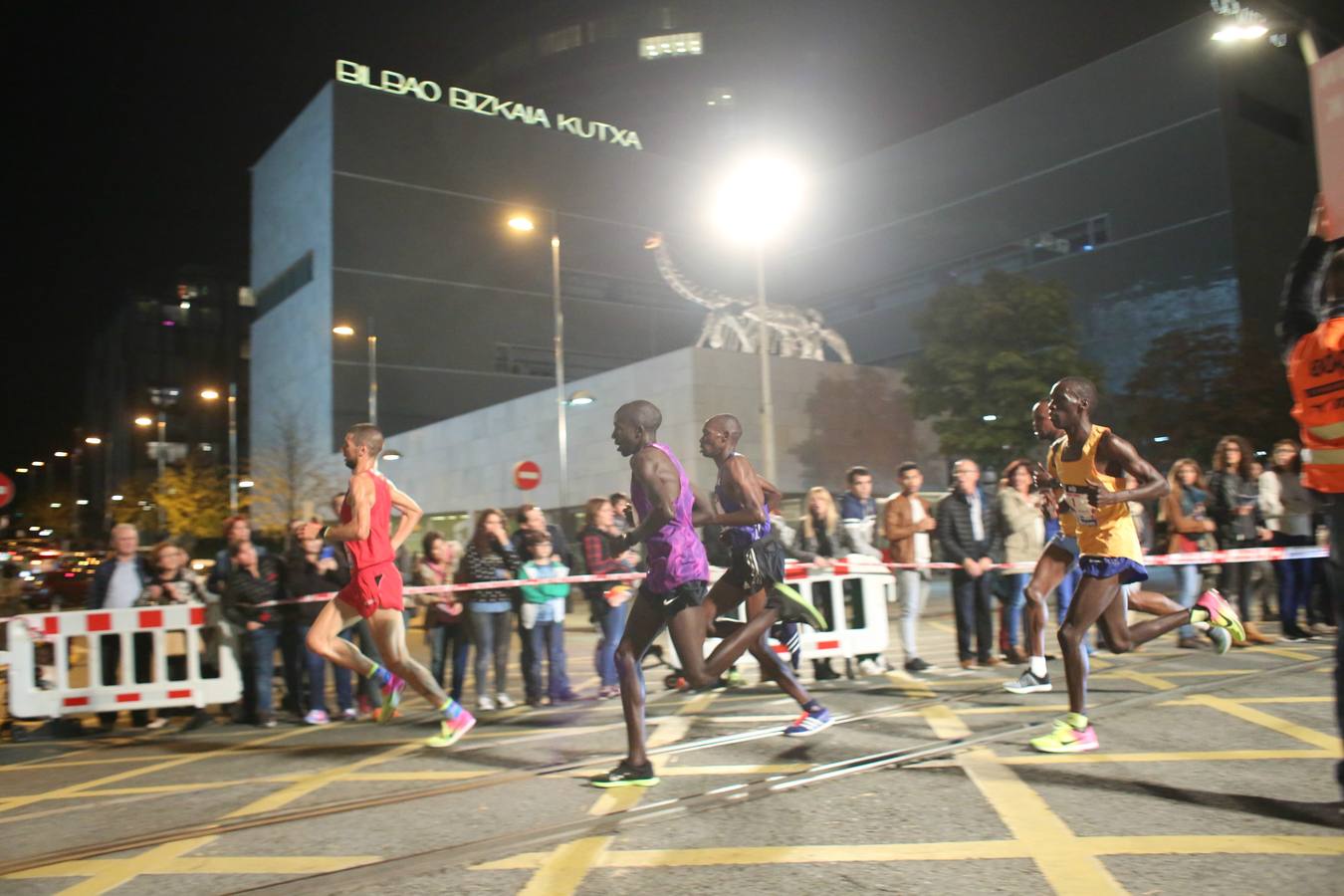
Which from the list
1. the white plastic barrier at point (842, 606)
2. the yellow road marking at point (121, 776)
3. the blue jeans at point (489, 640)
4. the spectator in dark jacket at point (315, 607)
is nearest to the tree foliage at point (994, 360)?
the white plastic barrier at point (842, 606)

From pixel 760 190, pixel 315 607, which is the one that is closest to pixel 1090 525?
pixel 315 607

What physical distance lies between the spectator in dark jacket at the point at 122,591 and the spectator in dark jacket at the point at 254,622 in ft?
2.40

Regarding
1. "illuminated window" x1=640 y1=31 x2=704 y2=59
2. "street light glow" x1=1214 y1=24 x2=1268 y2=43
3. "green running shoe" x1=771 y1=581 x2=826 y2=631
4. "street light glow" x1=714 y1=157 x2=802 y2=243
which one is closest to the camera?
"green running shoe" x1=771 y1=581 x2=826 y2=631

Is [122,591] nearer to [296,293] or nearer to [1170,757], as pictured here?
[1170,757]

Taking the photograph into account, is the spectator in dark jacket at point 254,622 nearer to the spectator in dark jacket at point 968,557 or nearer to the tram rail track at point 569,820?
the tram rail track at point 569,820

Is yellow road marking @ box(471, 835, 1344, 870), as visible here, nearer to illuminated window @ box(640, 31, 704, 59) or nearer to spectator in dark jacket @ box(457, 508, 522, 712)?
spectator in dark jacket @ box(457, 508, 522, 712)

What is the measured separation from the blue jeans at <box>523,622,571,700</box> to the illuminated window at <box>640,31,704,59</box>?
67.7 m

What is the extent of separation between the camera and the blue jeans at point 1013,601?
9.24 m

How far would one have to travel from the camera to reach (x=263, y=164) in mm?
51188

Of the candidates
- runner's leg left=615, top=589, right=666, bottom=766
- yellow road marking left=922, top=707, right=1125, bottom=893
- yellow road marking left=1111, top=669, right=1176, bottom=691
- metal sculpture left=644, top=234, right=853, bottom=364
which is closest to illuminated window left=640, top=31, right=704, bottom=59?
metal sculpture left=644, top=234, right=853, bottom=364

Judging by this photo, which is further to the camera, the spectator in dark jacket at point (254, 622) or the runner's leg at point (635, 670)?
the spectator in dark jacket at point (254, 622)

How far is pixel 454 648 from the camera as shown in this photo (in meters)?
8.63

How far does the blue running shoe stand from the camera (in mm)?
5902

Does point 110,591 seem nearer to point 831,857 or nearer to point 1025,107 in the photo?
point 831,857
